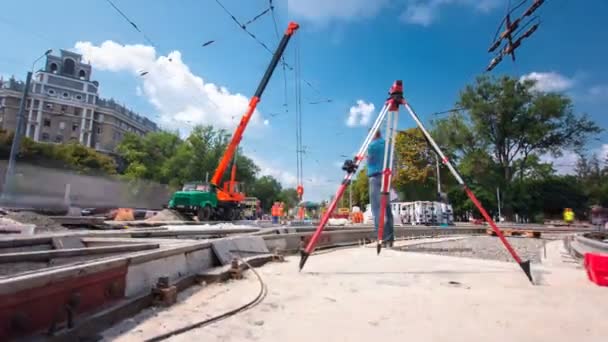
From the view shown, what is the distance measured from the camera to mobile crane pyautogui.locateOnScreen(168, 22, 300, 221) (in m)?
16.8

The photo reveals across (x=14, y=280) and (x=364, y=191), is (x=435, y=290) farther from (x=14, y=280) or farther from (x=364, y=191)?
(x=364, y=191)

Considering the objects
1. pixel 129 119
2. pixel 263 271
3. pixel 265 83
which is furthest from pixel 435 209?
pixel 129 119

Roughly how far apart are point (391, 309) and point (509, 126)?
1755 inches

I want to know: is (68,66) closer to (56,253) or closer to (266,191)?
(266,191)

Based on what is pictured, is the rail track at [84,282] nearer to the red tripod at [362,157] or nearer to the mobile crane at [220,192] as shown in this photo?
the red tripod at [362,157]

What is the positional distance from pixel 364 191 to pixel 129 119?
53442mm

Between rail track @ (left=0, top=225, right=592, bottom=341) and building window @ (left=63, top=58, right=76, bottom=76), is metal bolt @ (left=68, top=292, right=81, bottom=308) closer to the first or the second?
rail track @ (left=0, top=225, right=592, bottom=341)

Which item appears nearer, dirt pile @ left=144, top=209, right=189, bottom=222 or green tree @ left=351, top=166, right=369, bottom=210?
dirt pile @ left=144, top=209, right=189, bottom=222

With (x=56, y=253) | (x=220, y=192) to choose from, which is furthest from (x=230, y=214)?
(x=56, y=253)

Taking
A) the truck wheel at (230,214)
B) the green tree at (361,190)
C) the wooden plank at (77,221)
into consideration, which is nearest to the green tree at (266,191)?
the green tree at (361,190)

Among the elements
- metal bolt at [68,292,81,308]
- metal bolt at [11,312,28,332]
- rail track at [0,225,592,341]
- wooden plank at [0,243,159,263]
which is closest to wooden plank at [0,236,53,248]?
rail track at [0,225,592,341]

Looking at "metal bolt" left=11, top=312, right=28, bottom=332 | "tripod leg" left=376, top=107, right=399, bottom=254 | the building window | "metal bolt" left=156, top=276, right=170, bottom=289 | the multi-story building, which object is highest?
the building window

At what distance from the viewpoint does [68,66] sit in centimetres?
7144

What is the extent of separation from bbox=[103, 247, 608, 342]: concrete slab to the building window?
85.5 metres
